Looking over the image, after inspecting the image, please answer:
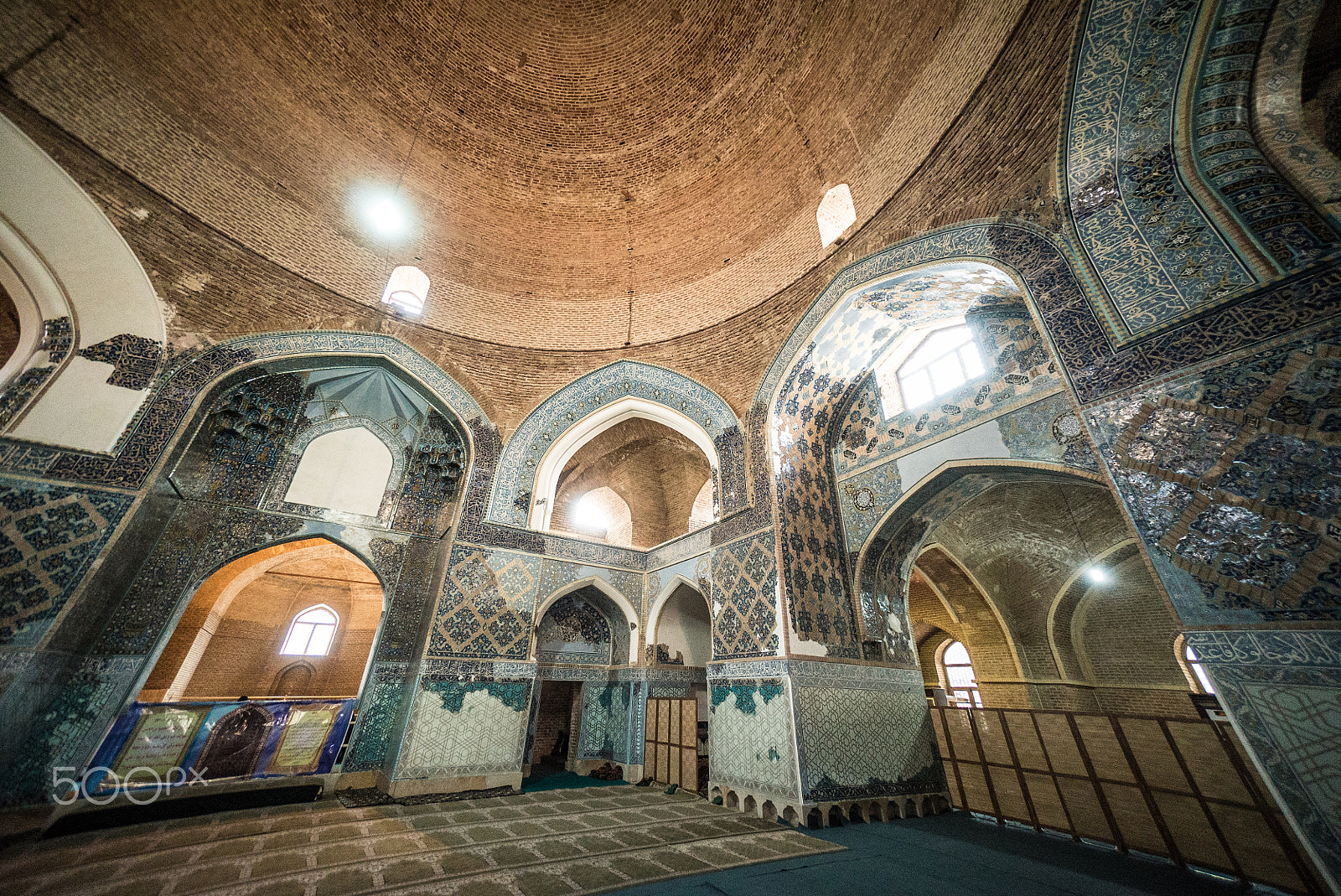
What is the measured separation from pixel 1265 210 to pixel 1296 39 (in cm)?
131

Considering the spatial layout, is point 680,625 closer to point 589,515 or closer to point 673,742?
point 673,742

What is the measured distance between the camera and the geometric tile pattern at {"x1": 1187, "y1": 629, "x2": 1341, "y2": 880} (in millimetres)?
2316

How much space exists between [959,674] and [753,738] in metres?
9.83

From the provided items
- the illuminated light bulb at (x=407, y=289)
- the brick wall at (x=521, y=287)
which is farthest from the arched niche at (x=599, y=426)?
the illuminated light bulb at (x=407, y=289)

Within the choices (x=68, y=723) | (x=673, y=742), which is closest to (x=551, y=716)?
(x=673, y=742)

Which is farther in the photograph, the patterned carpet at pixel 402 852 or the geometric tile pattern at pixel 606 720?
the geometric tile pattern at pixel 606 720

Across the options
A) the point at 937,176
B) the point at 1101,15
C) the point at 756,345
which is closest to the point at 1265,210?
the point at 1101,15

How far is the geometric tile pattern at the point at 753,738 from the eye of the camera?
203 inches

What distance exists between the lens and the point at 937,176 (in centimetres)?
544

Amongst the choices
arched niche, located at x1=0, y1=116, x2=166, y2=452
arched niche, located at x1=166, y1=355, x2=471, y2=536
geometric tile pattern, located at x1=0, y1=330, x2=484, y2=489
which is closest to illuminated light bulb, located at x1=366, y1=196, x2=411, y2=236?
geometric tile pattern, located at x1=0, y1=330, x2=484, y2=489

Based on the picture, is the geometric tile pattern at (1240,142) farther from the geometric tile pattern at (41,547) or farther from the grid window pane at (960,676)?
the grid window pane at (960,676)

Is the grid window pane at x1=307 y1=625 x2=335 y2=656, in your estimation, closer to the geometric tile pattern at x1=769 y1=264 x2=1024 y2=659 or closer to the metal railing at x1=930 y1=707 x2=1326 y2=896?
the geometric tile pattern at x1=769 y1=264 x2=1024 y2=659

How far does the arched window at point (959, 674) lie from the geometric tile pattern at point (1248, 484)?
10624 mm

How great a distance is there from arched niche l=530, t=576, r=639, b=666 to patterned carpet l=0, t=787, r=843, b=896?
120 inches
